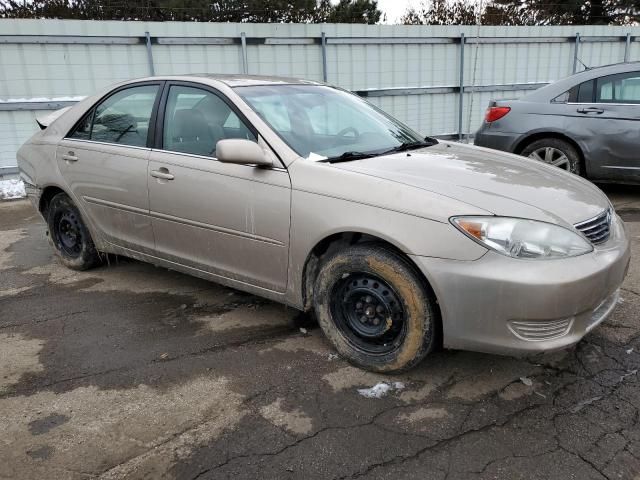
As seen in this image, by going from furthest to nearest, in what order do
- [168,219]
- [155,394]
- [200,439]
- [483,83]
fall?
[483,83] < [168,219] < [155,394] < [200,439]

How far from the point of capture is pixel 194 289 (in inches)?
169

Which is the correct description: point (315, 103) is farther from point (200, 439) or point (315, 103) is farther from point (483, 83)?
point (483, 83)

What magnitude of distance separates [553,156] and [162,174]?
15.6 ft

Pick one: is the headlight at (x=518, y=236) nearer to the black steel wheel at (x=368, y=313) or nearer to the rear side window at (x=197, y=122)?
the black steel wheel at (x=368, y=313)

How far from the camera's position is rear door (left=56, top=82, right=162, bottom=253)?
3854 mm

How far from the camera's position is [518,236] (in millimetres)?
2537

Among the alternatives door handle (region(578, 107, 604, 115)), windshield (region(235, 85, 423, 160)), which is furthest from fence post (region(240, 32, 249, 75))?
windshield (region(235, 85, 423, 160))

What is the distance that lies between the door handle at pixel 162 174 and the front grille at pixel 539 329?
7.43ft

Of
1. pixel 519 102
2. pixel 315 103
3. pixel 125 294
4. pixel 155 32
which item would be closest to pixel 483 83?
pixel 519 102

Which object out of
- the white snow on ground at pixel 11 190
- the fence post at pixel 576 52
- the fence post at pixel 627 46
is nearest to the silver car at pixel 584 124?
the fence post at pixel 576 52

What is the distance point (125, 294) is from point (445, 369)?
251 centimetres

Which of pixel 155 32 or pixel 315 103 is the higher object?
pixel 155 32

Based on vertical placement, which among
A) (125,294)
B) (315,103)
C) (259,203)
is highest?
(315,103)

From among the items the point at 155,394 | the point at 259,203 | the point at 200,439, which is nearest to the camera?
the point at 200,439
